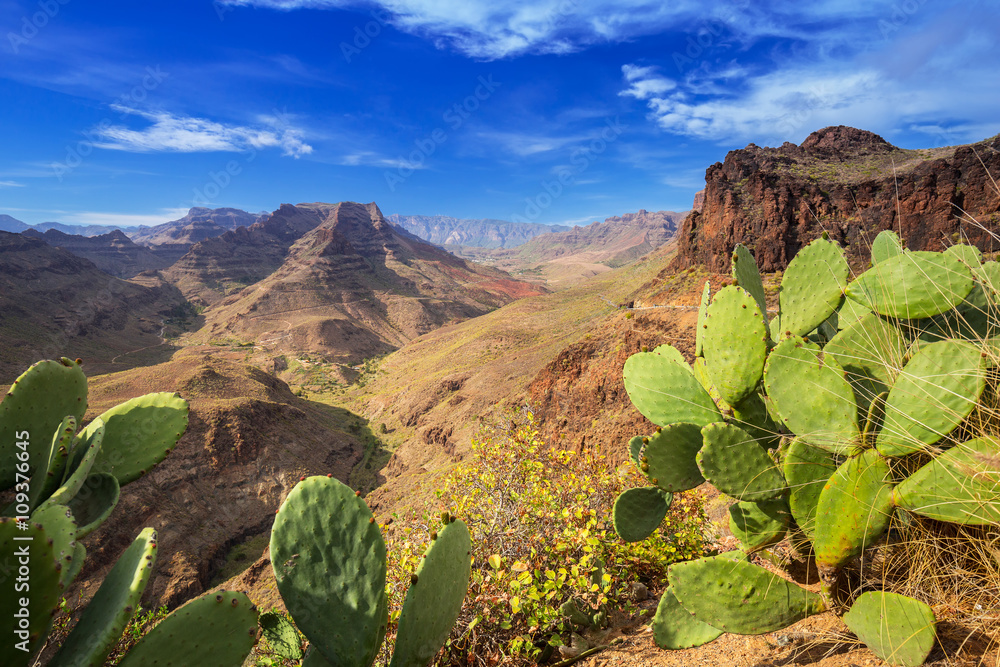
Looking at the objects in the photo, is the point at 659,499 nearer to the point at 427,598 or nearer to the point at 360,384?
the point at 427,598

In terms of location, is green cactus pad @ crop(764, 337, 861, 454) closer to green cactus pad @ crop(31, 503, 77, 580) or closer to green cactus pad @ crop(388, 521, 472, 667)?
green cactus pad @ crop(388, 521, 472, 667)

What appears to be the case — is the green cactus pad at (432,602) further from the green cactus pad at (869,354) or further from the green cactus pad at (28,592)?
the green cactus pad at (869,354)

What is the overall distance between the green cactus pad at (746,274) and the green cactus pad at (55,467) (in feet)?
11.9

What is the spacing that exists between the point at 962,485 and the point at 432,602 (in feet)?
7.31

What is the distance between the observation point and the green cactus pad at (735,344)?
237 cm

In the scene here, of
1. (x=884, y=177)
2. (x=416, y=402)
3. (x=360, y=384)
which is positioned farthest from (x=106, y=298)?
(x=884, y=177)

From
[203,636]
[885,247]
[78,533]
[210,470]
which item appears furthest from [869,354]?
[210,470]

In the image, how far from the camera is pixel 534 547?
4020 millimetres

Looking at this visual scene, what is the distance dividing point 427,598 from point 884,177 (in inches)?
1175

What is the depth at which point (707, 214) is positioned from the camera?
1010 inches

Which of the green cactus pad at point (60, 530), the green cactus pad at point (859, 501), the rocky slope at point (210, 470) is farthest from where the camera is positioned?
the rocky slope at point (210, 470)

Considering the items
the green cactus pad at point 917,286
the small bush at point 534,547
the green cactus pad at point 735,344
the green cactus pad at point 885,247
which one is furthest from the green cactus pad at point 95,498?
the green cactus pad at point 885,247

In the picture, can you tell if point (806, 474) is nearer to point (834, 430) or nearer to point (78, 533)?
point (834, 430)

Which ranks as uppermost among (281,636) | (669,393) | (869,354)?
(869,354)
